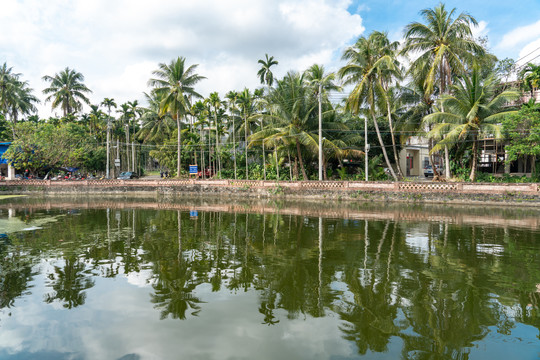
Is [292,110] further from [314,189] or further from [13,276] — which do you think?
[13,276]

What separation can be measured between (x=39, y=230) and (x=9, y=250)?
11.6 feet

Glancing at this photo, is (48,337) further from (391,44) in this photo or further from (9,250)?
(391,44)

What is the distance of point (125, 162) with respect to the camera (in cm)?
6141

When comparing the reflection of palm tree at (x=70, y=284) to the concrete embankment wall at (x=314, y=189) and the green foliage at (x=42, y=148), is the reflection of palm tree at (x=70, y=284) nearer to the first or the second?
the concrete embankment wall at (x=314, y=189)

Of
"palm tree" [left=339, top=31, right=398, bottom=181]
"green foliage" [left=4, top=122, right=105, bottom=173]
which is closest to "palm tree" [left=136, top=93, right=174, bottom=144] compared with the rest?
"green foliage" [left=4, top=122, right=105, bottom=173]

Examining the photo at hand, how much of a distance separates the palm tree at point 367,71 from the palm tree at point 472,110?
174 inches

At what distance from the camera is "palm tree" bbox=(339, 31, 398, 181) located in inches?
987

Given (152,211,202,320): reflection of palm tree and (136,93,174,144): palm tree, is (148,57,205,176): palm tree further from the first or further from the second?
(152,211,202,320): reflection of palm tree

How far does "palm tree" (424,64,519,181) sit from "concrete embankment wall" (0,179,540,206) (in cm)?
352

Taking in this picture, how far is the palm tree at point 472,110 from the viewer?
22141 millimetres

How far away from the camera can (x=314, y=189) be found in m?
26.2

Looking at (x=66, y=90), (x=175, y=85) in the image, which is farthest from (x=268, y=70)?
(x=66, y=90)

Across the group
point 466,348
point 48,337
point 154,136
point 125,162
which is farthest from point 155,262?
point 125,162

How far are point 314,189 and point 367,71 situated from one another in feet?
33.7
